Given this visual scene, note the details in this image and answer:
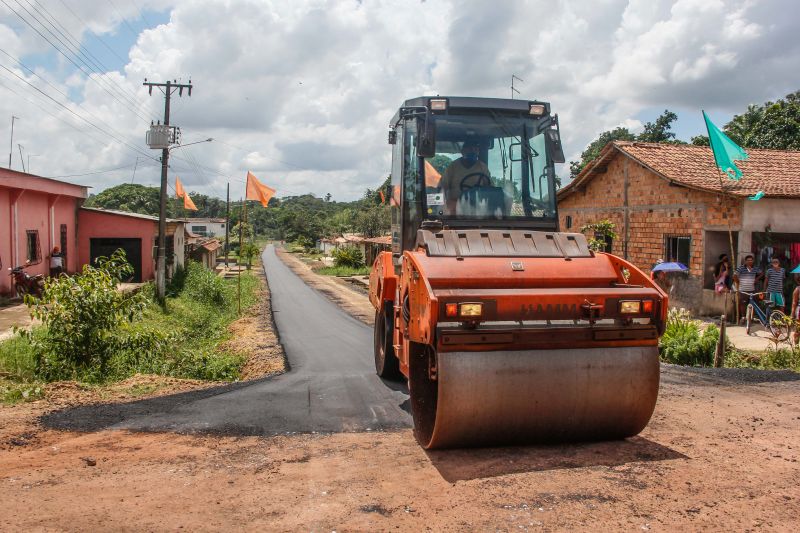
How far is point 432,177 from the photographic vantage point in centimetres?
726

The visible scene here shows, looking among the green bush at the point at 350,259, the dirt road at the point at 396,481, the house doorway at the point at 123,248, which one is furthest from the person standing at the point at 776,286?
the green bush at the point at 350,259

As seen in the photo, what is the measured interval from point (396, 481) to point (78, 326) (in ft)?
25.5

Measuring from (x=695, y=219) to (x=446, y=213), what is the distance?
12876mm

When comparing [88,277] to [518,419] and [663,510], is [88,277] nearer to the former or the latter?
[518,419]

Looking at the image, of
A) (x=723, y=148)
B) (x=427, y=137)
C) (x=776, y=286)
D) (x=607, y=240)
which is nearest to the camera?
(x=427, y=137)

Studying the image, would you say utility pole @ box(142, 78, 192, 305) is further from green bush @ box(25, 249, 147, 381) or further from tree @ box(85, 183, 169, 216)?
tree @ box(85, 183, 169, 216)

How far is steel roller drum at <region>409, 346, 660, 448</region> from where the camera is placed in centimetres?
529

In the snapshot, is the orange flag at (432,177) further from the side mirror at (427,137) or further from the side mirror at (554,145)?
the side mirror at (554,145)

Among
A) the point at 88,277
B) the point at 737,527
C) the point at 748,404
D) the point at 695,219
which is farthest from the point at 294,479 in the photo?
the point at 695,219

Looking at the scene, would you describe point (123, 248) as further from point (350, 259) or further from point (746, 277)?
point (350, 259)

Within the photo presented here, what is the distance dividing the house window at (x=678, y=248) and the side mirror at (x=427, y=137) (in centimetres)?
1310

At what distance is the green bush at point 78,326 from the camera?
430 inches

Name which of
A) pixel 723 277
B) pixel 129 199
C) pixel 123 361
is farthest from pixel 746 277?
pixel 129 199

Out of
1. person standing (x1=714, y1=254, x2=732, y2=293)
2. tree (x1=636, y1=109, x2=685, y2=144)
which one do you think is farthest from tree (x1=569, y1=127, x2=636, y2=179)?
person standing (x1=714, y1=254, x2=732, y2=293)
